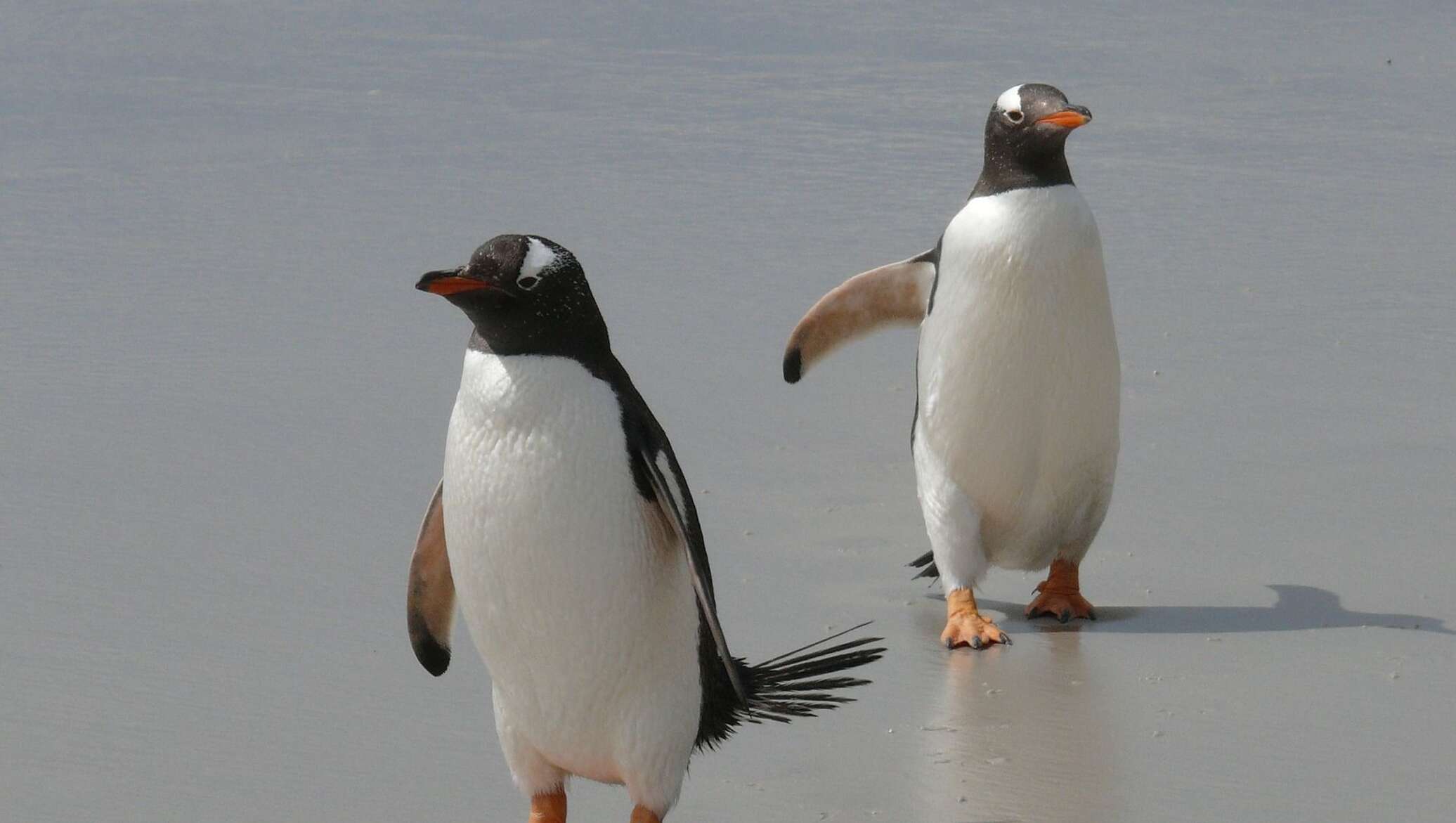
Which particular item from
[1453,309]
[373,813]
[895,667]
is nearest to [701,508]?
[895,667]

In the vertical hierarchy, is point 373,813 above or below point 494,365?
below

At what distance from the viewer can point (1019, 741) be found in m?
3.58

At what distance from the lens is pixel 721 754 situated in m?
3.50

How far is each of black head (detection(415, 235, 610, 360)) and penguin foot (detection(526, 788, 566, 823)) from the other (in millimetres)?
678

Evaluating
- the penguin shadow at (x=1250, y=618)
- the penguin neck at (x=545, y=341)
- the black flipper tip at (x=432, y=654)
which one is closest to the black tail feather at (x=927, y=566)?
the penguin shadow at (x=1250, y=618)

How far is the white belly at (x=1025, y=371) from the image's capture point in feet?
14.0

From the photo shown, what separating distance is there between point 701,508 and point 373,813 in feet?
5.81

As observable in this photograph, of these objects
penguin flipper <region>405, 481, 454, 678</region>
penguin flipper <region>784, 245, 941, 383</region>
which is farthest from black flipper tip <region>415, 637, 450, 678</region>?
penguin flipper <region>784, 245, 941, 383</region>

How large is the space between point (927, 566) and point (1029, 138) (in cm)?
94

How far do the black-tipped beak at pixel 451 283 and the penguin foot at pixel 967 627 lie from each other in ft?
5.18

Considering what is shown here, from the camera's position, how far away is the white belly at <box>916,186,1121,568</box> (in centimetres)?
425

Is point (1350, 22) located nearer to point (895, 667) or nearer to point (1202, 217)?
point (1202, 217)

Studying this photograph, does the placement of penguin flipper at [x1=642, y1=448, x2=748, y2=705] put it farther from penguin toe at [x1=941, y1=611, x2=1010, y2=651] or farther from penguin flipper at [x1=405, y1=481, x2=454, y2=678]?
penguin toe at [x1=941, y1=611, x2=1010, y2=651]

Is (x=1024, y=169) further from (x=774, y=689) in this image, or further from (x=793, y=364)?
(x=774, y=689)
